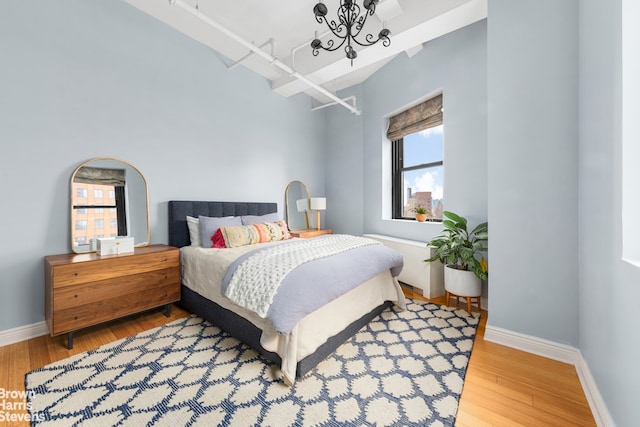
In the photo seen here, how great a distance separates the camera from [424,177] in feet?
12.4

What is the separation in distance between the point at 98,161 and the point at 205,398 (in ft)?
7.80

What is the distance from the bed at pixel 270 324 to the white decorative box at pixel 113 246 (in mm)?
485

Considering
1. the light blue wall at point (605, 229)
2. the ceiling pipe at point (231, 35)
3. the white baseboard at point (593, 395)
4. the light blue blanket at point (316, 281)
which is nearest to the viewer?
the light blue wall at point (605, 229)

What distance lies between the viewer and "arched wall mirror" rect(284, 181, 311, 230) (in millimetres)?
4453

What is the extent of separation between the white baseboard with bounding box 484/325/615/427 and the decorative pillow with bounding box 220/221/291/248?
2.34 m

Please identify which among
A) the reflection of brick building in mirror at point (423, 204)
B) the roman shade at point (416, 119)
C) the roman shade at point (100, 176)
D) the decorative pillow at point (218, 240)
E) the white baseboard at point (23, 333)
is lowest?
the white baseboard at point (23, 333)

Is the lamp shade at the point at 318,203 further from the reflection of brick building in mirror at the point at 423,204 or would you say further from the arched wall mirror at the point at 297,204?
the reflection of brick building in mirror at the point at 423,204

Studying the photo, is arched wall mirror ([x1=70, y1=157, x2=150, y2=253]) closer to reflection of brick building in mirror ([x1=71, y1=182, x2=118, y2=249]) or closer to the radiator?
reflection of brick building in mirror ([x1=71, y1=182, x2=118, y2=249])

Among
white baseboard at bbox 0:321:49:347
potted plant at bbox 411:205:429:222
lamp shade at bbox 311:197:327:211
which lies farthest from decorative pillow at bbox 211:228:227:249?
potted plant at bbox 411:205:429:222

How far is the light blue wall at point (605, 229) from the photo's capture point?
1.08 m

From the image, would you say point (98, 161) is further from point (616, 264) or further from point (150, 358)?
point (616, 264)

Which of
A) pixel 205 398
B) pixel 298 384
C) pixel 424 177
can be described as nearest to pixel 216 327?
pixel 205 398

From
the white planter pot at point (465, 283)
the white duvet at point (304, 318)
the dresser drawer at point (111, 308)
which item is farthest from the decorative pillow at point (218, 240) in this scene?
the white planter pot at point (465, 283)

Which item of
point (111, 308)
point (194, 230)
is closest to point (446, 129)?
point (194, 230)
